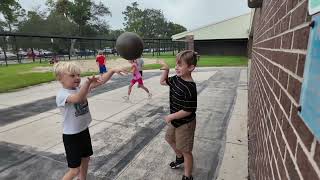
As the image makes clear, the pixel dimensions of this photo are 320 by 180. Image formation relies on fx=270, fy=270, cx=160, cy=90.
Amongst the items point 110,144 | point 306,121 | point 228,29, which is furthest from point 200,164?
point 228,29

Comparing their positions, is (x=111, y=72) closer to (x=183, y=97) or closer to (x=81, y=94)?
(x=81, y=94)

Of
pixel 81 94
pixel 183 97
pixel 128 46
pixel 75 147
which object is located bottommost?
pixel 75 147

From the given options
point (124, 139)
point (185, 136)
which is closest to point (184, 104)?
point (185, 136)

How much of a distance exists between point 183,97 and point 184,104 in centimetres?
9

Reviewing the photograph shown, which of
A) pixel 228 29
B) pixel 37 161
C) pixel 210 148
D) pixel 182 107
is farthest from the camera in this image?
pixel 228 29

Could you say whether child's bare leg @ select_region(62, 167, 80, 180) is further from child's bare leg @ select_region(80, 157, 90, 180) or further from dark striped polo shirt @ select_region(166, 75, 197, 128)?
dark striped polo shirt @ select_region(166, 75, 197, 128)

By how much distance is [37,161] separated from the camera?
4.28 meters

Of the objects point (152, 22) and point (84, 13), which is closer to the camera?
point (84, 13)

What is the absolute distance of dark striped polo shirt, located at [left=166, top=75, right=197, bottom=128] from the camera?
10.8 ft

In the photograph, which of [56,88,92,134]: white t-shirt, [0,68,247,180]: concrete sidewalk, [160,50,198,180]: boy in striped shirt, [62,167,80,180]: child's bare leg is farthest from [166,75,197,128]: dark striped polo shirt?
[62,167,80,180]: child's bare leg

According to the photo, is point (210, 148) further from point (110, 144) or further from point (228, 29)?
point (228, 29)

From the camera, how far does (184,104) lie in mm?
3303

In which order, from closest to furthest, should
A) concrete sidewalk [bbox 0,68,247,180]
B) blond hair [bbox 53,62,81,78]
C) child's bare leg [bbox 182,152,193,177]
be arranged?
1. blond hair [bbox 53,62,81,78]
2. child's bare leg [bbox 182,152,193,177]
3. concrete sidewalk [bbox 0,68,247,180]

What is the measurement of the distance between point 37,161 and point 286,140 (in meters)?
4.02
